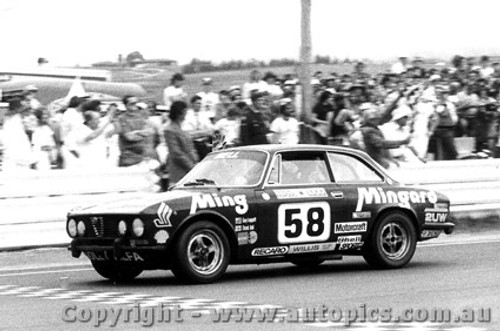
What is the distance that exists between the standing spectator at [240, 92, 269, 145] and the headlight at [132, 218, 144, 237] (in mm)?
5913

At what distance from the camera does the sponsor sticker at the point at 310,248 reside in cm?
1236

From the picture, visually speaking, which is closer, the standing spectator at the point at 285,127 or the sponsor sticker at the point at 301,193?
the sponsor sticker at the point at 301,193

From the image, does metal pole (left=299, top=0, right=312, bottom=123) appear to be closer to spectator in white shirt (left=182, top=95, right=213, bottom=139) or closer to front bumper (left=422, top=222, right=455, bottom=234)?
spectator in white shirt (left=182, top=95, right=213, bottom=139)

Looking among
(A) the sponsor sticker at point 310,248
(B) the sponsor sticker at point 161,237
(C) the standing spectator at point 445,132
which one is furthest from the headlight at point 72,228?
(C) the standing spectator at point 445,132

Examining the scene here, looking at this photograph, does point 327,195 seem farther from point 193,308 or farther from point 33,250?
point 33,250

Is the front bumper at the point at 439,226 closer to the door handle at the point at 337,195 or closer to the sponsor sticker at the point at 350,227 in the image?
the sponsor sticker at the point at 350,227

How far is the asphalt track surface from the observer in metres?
9.00

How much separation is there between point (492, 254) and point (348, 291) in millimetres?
3896

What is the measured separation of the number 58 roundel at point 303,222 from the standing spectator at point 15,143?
4.85m

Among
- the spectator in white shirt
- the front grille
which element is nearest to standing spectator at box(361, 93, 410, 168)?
the spectator in white shirt

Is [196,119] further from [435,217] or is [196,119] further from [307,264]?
[435,217]

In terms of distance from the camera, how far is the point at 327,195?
12.7 metres

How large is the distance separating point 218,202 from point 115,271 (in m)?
1.33

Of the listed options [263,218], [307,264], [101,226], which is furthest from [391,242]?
[101,226]
